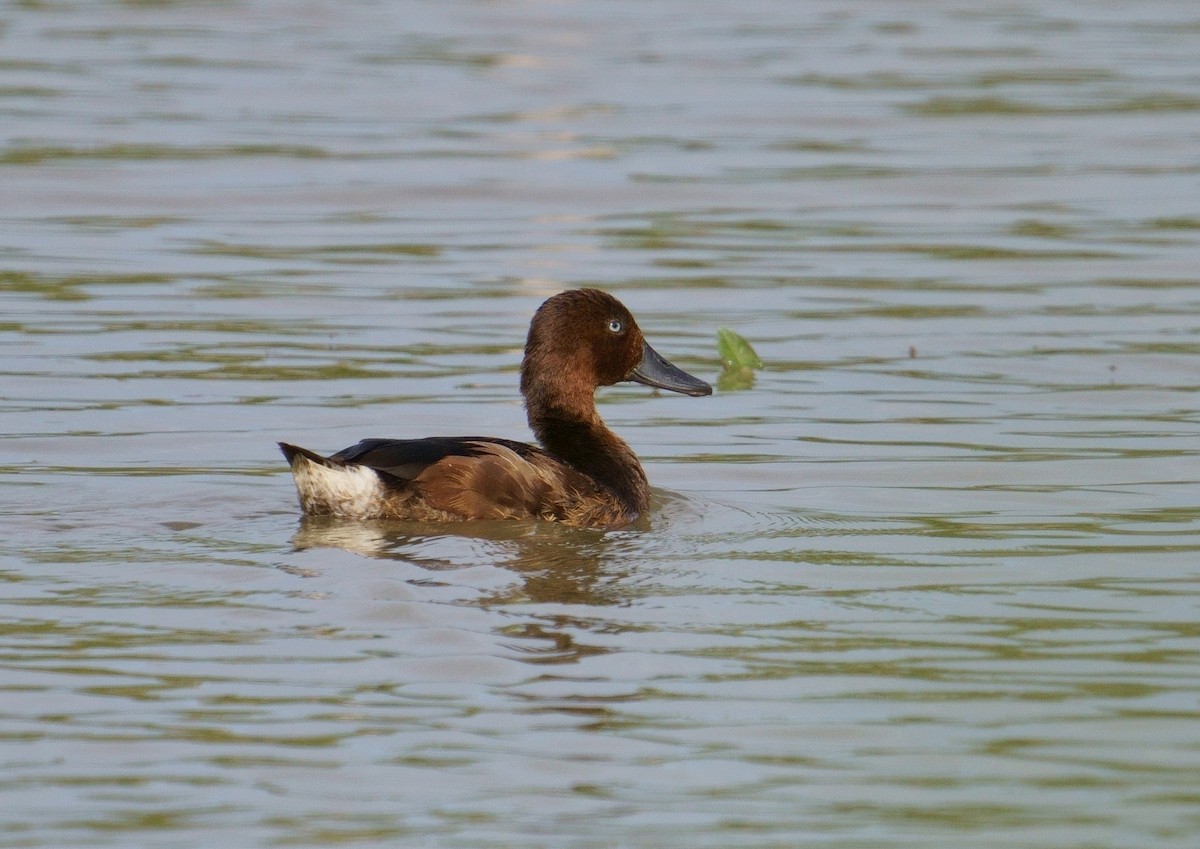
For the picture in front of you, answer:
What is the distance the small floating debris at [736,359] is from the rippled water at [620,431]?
0.45 feet

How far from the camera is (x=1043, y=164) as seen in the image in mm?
16969

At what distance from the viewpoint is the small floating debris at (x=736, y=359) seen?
1123cm

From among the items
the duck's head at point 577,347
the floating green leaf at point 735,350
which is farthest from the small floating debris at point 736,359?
the duck's head at point 577,347

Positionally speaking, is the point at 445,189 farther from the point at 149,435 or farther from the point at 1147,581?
the point at 1147,581

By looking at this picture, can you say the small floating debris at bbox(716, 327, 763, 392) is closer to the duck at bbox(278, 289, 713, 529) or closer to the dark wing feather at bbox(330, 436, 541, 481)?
the duck at bbox(278, 289, 713, 529)

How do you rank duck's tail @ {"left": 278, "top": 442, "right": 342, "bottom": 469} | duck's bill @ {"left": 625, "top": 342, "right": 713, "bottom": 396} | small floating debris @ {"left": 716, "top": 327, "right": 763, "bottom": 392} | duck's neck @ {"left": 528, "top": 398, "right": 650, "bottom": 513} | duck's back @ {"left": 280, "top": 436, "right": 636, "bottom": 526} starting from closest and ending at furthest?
duck's tail @ {"left": 278, "top": 442, "right": 342, "bottom": 469}
duck's back @ {"left": 280, "top": 436, "right": 636, "bottom": 526}
duck's neck @ {"left": 528, "top": 398, "right": 650, "bottom": 513}
duck's bill @ {"left": 625, "top": 342, "right": 713, "bottom": 396}
small floating debris @ {"left": 716, "top": 327, "right": 763, "bottom": 392}

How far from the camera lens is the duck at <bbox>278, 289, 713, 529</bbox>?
26.0ft

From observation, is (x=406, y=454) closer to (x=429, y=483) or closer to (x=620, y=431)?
(x=429, y=483)

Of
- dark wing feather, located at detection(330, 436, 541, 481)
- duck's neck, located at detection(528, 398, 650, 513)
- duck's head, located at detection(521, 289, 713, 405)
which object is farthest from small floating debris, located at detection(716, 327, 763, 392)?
dark wing feather, located at detection(330, 436, 541, 481)

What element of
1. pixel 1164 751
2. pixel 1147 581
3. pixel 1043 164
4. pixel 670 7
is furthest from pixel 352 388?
pixel 670 7

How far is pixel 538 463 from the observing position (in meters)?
8.27

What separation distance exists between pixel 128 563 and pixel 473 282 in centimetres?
635

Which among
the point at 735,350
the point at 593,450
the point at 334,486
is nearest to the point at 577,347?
the point at 593,450

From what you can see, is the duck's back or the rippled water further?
the duck's back
